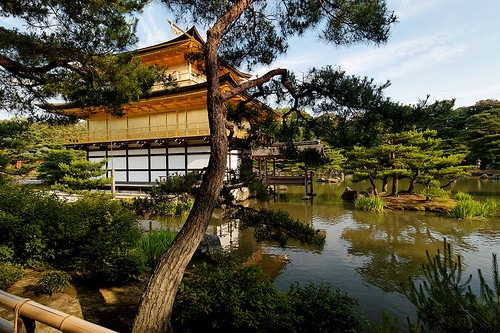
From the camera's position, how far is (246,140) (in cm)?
434

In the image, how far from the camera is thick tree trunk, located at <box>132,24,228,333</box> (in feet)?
8.59

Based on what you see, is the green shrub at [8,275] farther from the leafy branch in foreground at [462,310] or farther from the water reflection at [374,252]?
the leafy branch in foreground at [462,310]

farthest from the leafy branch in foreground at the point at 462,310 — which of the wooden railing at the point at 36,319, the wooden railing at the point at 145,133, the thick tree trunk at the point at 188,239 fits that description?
the wooden railing at the point at 145,133

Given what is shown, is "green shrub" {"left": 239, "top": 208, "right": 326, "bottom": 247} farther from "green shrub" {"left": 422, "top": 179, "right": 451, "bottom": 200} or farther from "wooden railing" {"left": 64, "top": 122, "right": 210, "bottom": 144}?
"green shrub" {"left": 422, "top": 179, "right": 451, "bottom": 200}

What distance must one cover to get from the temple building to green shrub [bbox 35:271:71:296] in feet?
33.8

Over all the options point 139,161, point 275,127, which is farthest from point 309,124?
point 139,161

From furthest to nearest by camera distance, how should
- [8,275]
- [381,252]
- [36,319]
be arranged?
[381,252] → [8,275] → [36,319]

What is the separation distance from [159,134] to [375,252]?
482 inches

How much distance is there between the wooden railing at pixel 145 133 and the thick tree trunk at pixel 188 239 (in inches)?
430

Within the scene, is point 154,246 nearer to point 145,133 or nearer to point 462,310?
point 462,310

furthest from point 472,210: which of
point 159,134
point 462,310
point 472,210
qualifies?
point 159,134

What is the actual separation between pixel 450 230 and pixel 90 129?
1997 centimetres

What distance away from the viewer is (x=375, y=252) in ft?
24.7

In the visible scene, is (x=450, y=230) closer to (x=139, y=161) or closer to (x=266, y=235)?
(x=266, y=235)
